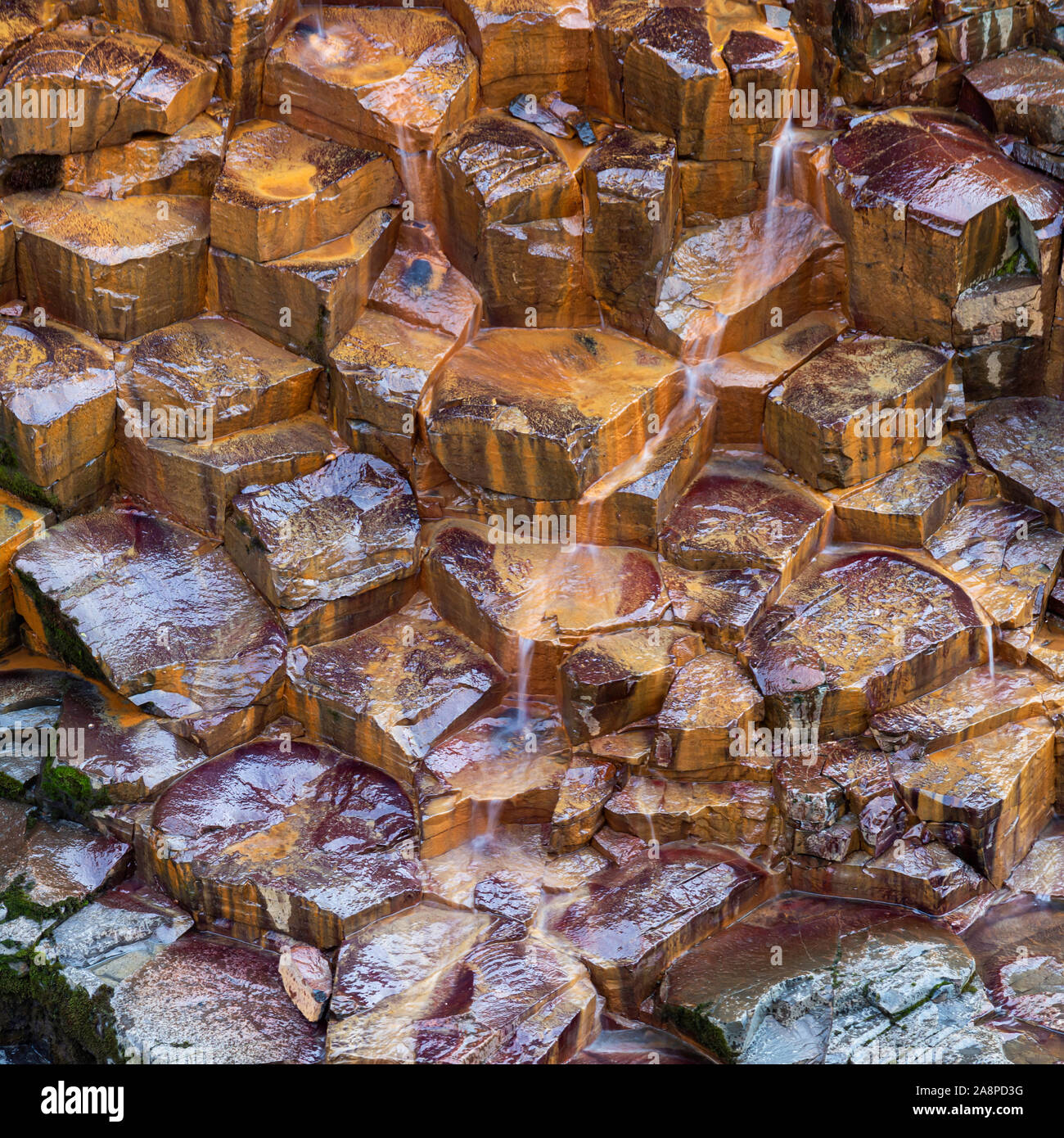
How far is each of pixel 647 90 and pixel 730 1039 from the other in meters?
7.04

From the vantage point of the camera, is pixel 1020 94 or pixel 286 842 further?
pixel 1020 94

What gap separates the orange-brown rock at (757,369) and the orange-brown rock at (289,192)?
3.01 metres

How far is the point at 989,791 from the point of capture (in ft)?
34.6

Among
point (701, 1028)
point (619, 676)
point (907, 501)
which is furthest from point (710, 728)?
point (907, 501)

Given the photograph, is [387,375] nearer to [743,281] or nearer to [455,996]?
[743,281]

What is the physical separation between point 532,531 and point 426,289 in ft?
6.99

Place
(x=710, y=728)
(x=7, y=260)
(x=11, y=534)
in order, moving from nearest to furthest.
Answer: (x=710, y=728) → (x=11, y=534) → (x=7, y=260)

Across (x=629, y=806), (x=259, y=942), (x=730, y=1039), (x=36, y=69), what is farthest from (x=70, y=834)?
(x=36, y=69)

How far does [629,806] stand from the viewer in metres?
11.0

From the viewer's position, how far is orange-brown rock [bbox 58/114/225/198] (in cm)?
1249

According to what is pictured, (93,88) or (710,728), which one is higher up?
(93,88)

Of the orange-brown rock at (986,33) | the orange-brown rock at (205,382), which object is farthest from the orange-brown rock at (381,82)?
the orange-brown rock at (986,33)

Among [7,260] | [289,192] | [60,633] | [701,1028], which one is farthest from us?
[7,260]

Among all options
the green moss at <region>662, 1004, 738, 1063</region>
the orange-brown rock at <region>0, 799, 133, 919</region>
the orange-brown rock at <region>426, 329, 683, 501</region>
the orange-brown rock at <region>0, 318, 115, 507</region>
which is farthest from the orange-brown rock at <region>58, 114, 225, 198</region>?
the green moss at <region>662, 1004, 738, 1063</region>
